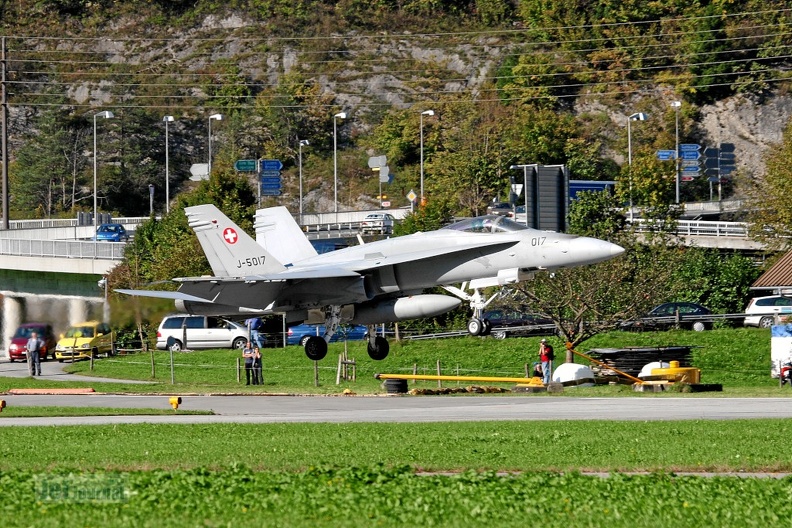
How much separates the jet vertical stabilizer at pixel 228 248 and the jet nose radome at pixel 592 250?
9158 millimetres

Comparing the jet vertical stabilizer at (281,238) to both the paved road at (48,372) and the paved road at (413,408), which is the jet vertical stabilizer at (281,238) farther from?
the paved road at (48,372)

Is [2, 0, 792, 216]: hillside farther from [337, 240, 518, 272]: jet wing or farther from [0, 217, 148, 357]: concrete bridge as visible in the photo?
[337, 240, 518, 272]: jet wing

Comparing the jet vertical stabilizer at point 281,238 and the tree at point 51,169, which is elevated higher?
the tree at point 51,169

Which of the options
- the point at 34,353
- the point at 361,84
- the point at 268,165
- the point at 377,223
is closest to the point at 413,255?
the point at 34,353

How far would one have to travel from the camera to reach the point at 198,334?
58688 mm

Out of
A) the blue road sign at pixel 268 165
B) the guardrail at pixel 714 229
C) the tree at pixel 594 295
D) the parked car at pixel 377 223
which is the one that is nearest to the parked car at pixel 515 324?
the tree at pixel 594 295

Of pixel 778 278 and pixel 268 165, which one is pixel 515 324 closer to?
pixel 778 278

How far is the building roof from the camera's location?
179ft

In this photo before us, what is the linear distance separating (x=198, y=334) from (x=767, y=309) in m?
26.0

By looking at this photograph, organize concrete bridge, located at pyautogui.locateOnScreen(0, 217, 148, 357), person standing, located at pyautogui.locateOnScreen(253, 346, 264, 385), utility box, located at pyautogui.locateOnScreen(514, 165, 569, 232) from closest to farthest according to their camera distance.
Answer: utility box, located at pyautogui.locateOnScreen(514, 165, 569, 232) < person standing, located at pyautogui.locateOnScreen(253, 346, 264, 385) < concrete bridge, located at pyautogui.locateOnScreen(0, 217, 148, 357)

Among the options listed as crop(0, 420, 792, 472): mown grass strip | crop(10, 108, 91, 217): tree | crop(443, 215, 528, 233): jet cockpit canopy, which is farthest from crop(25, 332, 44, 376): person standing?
crop(10, 108, 91, 217): tree

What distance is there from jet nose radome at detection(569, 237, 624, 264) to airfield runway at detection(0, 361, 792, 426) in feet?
11.4

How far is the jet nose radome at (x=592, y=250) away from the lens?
29469mm

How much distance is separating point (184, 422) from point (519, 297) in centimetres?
2800
